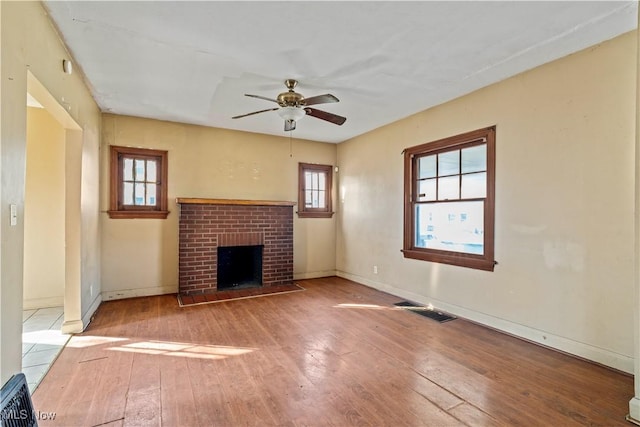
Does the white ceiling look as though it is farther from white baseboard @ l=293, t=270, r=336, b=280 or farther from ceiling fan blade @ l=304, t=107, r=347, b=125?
white baseboard @ l=293, t=270, r=336, b=280

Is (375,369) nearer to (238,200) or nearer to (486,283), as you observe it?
(486,283)

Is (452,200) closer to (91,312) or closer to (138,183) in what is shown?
(138,183)

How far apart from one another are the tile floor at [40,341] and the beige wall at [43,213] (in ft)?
0.97

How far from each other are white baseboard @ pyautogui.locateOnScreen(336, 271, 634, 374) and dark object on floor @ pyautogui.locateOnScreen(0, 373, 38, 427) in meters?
3.84

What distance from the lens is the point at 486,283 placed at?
3498 millimetres

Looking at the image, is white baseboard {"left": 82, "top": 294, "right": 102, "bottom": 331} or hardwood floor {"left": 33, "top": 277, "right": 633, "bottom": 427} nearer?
hardwood floor {"left": 33, "top": 277, "right": 633, "bottom": 427}

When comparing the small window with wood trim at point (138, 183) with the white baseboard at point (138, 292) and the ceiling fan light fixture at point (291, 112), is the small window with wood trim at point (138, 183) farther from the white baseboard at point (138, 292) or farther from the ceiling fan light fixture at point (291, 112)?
the ceiling fan light fixture at point (291, 112)

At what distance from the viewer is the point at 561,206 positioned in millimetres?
2869

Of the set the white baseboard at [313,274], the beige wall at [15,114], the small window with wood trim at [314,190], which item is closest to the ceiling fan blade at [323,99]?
the beige wall at [15,114]

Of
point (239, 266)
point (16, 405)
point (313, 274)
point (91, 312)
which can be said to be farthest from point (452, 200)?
point (91, 312)

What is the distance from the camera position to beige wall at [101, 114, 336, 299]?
4.52 metres

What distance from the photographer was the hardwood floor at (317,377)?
197 centimetres

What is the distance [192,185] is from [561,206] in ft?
15.6

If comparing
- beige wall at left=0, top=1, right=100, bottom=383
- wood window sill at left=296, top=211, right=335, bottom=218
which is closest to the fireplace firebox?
wood window sill at left=296, top=211, right=335, bottom=218
